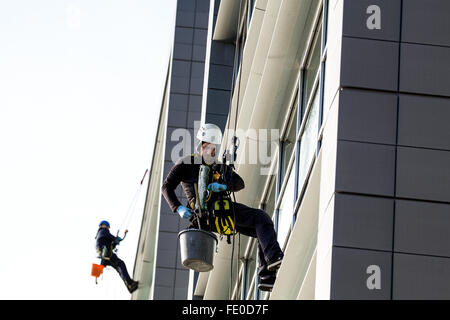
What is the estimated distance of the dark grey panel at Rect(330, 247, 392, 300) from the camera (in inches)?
393

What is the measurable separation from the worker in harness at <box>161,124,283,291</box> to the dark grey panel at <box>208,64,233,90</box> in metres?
9.99

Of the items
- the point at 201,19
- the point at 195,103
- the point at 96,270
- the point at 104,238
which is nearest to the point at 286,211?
the point at 96,270

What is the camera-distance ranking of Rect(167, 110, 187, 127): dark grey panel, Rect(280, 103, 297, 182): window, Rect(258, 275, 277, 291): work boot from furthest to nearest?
Rect(167, 110, 187, 127): dark grey panel, Rect(280, 103, 297, 182): window, Rect(258, 275, 277, 291): work boot

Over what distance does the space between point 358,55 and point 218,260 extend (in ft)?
33.2

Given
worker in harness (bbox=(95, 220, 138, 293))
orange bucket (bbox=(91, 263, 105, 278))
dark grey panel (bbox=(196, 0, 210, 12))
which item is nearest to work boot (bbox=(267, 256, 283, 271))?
orange bucket (bbox=(91, 263, 105, 278))

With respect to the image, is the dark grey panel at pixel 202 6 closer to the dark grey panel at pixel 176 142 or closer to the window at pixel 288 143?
the dark grey panel at pixel 176 142

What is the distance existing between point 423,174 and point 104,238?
59.6 feet

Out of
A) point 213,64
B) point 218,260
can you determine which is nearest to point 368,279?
point 218,260

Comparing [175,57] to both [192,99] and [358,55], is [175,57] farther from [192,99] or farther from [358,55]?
[358,55]

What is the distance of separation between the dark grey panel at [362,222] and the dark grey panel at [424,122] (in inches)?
30.0

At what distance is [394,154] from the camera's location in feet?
Answer: 35.3

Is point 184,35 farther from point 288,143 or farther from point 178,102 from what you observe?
point 288,143

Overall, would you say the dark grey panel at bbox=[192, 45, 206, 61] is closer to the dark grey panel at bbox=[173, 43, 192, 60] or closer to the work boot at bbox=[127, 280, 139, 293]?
the dark grey panel at bbox=[173, 43, 192, 60]

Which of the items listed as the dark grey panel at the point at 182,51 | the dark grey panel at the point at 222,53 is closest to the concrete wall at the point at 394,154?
the dark grey panel at the point at 222,53
